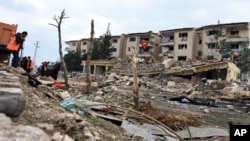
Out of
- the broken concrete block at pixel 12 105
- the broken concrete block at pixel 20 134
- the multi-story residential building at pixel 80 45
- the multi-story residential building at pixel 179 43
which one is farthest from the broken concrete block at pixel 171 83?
the multi-story residential building at pixel 80 45

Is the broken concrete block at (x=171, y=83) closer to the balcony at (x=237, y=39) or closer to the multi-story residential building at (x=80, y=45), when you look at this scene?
the balcony at (x=237, y=39)

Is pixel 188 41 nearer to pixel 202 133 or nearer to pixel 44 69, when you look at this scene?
pixel 44 69

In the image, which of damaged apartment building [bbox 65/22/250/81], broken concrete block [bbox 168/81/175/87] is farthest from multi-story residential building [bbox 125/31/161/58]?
broken concrete block [bbox 168/81/175/87]

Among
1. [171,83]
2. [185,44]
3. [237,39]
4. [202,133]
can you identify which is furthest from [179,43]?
[202,133]

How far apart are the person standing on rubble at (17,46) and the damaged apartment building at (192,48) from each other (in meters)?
22.9

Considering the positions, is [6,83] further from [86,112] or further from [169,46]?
[169,46]

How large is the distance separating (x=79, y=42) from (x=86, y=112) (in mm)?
66950

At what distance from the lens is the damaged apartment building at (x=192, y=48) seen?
3494 cm

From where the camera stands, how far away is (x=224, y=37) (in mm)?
45156

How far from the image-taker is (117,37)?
209ft

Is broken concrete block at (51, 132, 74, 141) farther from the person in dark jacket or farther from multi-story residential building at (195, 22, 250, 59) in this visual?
multi-story residential building at (195, 22, 250, 59)

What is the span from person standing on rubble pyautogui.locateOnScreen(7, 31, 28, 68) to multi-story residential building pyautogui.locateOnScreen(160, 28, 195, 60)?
41119 mm

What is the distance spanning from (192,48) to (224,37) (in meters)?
7.75

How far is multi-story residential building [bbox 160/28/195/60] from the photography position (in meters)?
52.2
